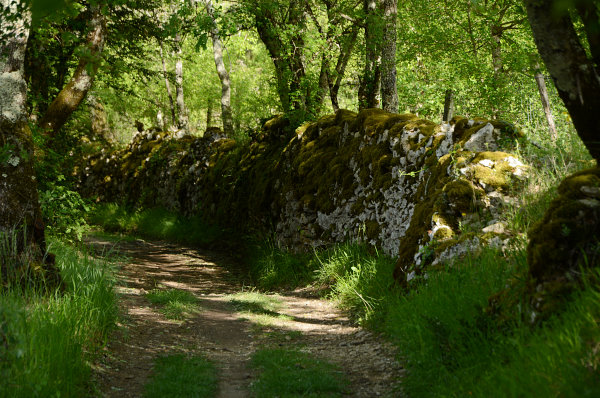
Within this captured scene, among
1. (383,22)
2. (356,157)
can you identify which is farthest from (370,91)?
(356,157)

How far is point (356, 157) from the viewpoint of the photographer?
29.1ft

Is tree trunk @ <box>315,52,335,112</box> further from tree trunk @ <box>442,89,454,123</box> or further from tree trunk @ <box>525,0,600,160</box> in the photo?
tree trunk @ <box>525,0,600,160</box>

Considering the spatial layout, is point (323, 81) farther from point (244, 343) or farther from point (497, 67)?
point (244, 343)

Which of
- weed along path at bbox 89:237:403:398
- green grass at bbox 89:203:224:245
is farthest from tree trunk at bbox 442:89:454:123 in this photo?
weed along path at bbox 89:237:403:398

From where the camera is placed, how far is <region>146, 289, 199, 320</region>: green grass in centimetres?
663

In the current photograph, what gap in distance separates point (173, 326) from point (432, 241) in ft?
10.9

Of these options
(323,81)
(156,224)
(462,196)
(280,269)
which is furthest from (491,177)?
(156,224)

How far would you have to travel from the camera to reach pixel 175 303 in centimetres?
696

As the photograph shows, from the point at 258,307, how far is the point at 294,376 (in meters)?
Result: 2.95

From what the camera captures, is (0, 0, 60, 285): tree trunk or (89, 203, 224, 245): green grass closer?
(0, 0, 60, 285): tree trunk

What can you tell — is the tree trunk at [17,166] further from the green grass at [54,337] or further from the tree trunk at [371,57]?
the tree trunk at [371,57]

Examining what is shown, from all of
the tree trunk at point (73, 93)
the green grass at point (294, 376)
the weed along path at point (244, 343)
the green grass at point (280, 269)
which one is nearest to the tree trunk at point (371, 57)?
the green grass at point (280, 269)

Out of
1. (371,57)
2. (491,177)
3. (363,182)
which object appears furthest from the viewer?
(371,57)

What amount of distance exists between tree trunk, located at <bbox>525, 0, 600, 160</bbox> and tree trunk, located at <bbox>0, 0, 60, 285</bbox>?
16.2 ft
